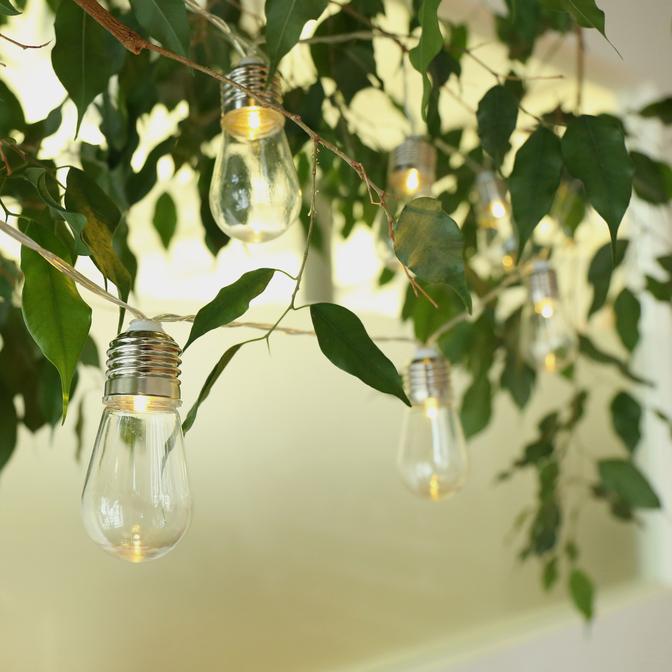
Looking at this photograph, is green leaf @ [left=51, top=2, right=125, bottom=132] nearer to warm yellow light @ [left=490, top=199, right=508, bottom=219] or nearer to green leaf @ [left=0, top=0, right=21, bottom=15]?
green leaf @ [left=0, top=0, right=21, bottom=15]

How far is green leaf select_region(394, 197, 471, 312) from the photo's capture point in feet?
1.63

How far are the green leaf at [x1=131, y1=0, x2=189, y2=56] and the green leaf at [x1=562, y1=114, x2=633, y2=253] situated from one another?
0.93 ft

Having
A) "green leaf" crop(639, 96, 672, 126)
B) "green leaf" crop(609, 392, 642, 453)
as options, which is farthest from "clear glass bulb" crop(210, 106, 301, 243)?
"green leaf" crop(609, 392, 642, 453)

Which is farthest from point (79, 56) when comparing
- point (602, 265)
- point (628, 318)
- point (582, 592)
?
point (582, 592)

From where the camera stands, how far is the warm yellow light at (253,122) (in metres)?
0.63

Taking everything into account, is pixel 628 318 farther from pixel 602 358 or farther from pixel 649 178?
pixel 649 178

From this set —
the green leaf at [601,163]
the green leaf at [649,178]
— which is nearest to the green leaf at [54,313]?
the green leaf at [601,163]

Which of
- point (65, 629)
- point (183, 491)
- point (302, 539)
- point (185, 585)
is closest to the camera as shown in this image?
point (183, 491)

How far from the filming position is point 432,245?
50 cm

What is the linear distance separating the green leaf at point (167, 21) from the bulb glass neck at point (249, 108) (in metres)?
0.08

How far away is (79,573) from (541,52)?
1428 millimetres

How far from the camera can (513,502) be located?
5.91 ft

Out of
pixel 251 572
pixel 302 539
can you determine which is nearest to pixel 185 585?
pixel 251 572

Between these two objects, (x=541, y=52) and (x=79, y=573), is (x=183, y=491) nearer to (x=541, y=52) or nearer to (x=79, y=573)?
(x=79, y=573)
